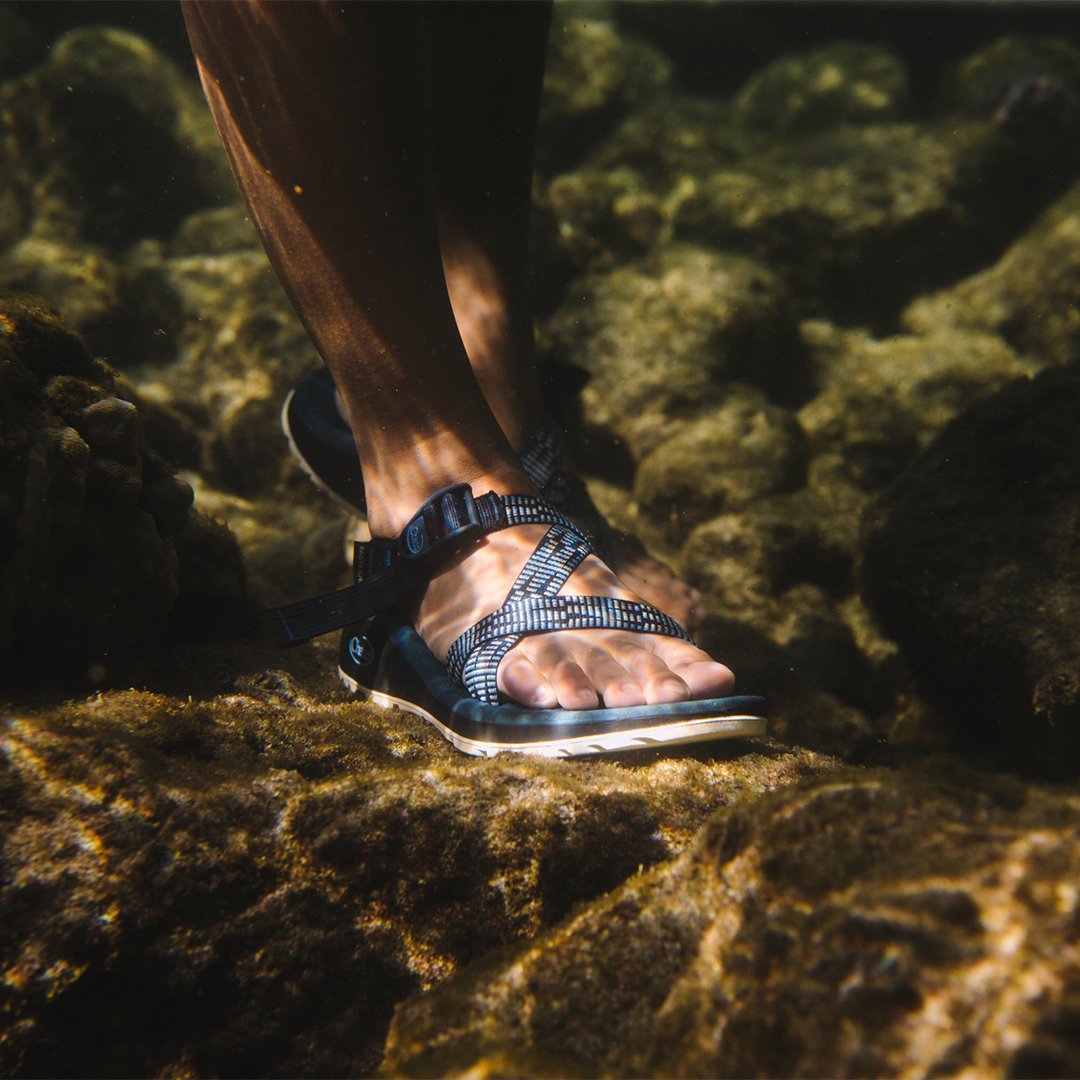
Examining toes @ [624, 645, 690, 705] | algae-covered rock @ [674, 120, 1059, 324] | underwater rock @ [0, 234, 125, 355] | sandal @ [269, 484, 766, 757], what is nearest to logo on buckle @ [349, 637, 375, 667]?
sandal @ [269, 484, 766, 757]

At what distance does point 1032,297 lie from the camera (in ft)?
15.4

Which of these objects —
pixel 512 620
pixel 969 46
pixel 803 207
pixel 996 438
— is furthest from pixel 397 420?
pixel 969 46

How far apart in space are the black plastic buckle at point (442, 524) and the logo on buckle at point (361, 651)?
288 millimetres

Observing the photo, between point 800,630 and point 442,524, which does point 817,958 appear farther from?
point 800,630

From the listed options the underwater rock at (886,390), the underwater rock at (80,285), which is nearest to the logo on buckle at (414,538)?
the underwater rock at (886,390)

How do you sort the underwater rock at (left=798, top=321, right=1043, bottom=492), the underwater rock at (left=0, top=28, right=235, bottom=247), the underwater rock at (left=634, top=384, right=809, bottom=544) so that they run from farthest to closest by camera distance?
the underwater rock at (left=0, top=28, right=235, bottom=247), the underwater rock at (left=798, top=321, right=1043, bottom=492), the underwater rock at (left=634, top=384, right=809, bottom=544)

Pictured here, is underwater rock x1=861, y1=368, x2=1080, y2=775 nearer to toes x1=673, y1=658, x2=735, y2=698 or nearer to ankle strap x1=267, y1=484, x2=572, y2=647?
toes x1=673, y1=658, x2=735, y2=698

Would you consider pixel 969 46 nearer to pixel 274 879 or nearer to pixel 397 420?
pixel 397 420

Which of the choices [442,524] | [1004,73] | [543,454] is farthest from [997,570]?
[1004,73]

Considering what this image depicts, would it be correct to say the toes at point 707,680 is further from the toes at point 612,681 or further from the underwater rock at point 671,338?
the underwater rock at point 671,338

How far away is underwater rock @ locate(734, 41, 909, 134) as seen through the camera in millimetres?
6871

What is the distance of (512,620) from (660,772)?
56 cm

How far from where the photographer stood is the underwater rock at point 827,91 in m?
6.87

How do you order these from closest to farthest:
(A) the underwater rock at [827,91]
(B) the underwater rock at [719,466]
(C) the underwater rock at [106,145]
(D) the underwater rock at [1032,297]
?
(B) the underwater rock at [719,466] < (D) the underwater rock at [1032,297] < (C) the underwater rock at [106,145] < (A) the underwater rock at [827,91]
